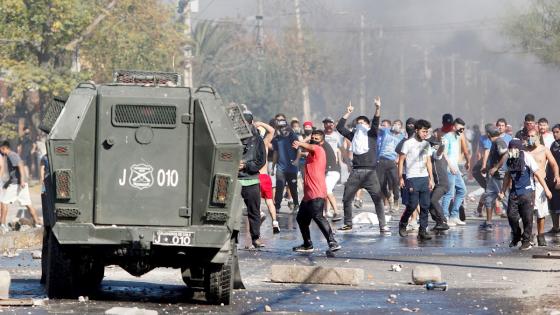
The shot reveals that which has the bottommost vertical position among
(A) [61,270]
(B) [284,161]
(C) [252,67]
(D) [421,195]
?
(A) [61,270]

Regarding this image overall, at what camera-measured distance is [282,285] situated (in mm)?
14883

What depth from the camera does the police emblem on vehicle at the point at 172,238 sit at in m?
12.8

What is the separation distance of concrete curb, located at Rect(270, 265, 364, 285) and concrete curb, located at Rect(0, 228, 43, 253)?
18.4ft

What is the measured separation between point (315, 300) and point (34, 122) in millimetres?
31101

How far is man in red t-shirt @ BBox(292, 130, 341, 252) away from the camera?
59.0ft

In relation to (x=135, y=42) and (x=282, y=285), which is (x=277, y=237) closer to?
(x=282, y=285)

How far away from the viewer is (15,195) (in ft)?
78.5

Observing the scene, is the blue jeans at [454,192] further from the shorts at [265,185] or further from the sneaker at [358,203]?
the sneaker at [358,203]

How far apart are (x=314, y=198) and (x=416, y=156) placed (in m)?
2.96

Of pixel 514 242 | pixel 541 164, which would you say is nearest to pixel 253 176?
pixel 514 242

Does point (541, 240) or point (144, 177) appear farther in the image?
point (541, 240)

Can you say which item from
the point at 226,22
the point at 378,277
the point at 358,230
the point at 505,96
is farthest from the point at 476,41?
the point at 378,277

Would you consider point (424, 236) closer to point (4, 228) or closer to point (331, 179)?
point (331, 179)

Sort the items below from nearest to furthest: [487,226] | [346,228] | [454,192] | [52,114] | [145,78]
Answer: [52,114] → [145,78] → [346,228] → [487,226] → [454,192]
